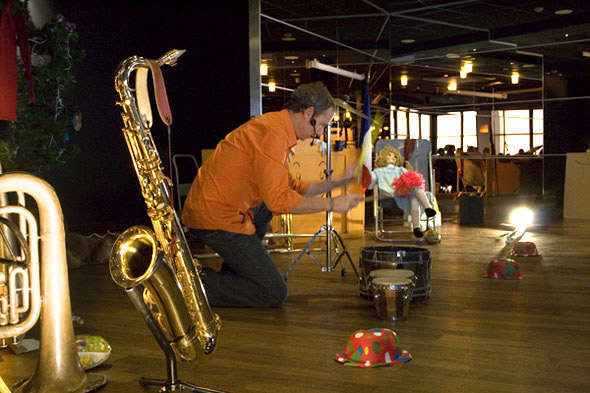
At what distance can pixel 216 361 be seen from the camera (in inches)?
105

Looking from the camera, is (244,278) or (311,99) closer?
(311,99)

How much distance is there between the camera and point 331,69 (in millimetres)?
9750

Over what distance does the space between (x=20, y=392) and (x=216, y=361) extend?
2.61ft

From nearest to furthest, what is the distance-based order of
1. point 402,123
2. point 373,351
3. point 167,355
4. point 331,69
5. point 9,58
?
point 167,355, point 373,351, point 9,58, point 331,69, point 402,123

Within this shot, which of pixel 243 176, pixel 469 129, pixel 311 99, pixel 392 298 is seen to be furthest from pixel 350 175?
pixel 469 129

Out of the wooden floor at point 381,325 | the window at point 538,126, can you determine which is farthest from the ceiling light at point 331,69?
the wooden floor at point 381,325

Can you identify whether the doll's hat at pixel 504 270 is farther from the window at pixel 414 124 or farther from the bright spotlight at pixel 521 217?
the window at pixel 414 124

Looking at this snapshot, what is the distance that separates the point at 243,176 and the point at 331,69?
654 centimetres

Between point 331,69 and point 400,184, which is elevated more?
point 331,69

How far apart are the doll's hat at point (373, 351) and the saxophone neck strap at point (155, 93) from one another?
1192 millimetres

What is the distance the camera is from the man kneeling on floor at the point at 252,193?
321 cm

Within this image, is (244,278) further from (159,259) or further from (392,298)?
(159,259)

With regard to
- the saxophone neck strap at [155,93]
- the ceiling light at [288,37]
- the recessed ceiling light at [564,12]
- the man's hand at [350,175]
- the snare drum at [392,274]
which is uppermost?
the recessed ceiling light at [564,12]

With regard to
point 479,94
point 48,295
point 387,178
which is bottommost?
point 48,295
